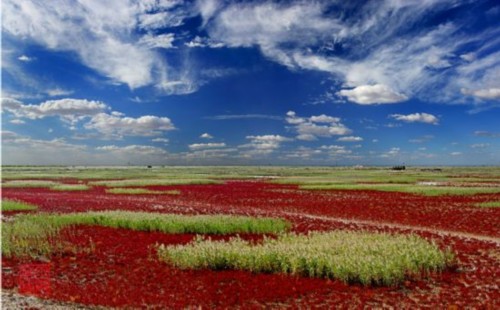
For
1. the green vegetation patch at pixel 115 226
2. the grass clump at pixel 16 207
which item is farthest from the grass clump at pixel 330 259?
the grass clump at pixel 16 207

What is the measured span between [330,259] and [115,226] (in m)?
14.9

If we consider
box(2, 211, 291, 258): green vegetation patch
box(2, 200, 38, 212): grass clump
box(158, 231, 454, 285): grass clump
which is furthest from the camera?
box(2, 200, 38, 212): grass clump

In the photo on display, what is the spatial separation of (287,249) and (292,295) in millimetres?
3196

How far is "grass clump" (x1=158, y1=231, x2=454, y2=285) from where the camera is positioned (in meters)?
13.5

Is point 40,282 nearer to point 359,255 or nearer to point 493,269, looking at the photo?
point 359,255

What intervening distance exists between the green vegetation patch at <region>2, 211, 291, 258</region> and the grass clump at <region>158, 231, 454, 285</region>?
5.81 meters

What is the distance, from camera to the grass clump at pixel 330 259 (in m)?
13.5

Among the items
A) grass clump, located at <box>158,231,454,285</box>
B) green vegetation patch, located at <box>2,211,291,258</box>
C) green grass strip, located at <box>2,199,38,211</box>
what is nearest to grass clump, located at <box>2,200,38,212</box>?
green grass strip, located at <box>2,199,38,211</box>

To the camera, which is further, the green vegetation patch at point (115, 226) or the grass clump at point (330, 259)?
the green vegetation patch at point (115, 226)

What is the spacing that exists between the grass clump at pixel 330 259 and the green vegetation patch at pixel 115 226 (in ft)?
19.1

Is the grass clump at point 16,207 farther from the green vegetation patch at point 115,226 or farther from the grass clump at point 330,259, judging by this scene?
the grass clump at point 330,259

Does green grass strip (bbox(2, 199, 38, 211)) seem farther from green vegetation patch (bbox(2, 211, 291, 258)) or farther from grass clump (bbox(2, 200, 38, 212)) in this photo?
green vegetation patch (bbox(2, 211, 291, 258))

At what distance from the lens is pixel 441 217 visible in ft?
98.3

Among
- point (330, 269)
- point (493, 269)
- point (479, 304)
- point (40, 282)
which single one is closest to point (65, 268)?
point (40, 282)
